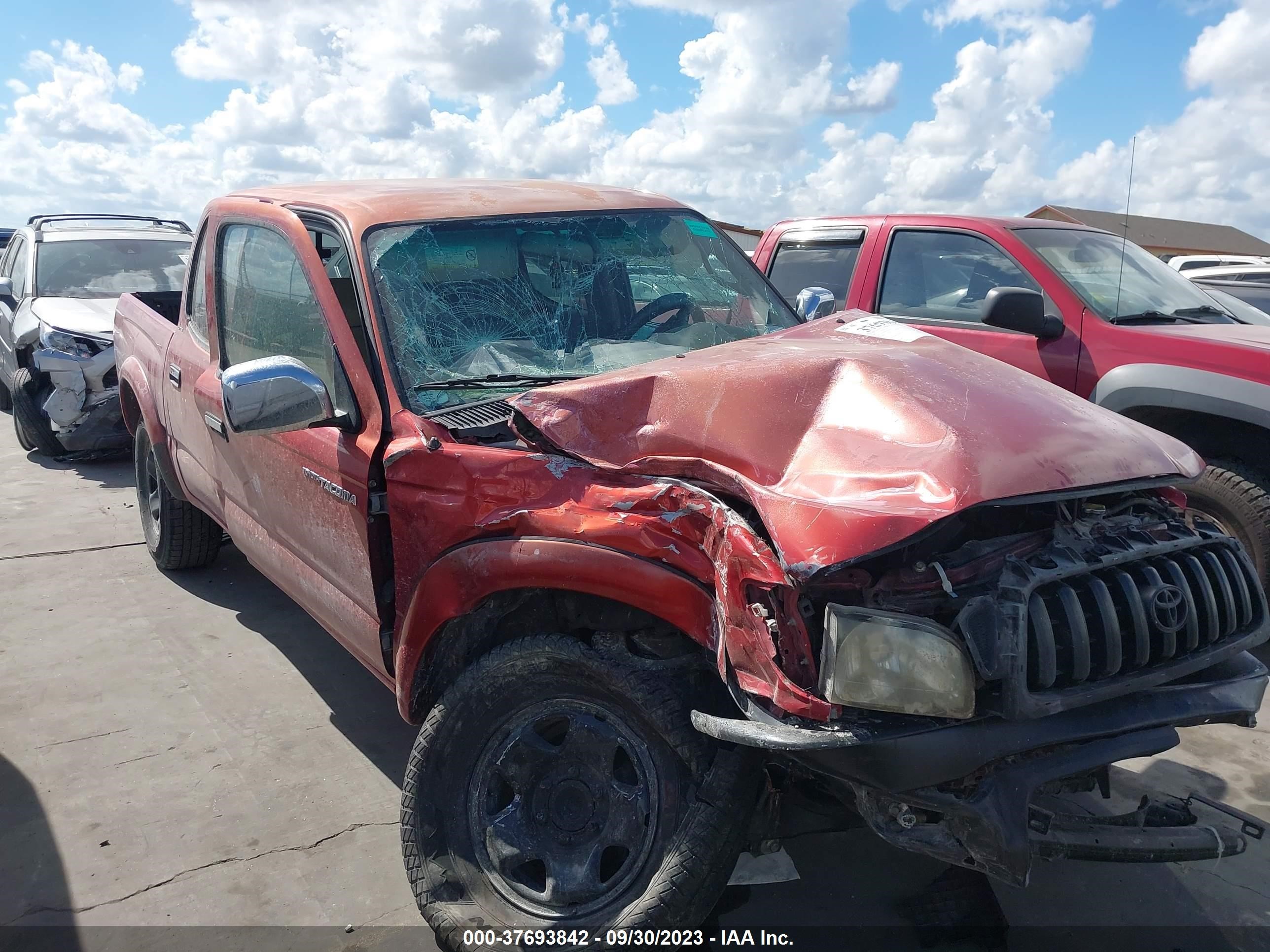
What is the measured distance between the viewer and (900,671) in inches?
75.2

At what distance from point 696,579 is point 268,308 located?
7.43ft

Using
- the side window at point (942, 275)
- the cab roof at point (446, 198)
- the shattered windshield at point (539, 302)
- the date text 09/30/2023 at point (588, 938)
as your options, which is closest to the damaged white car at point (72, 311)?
the cab roof at point (446, 198)

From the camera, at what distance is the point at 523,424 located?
8.14ft

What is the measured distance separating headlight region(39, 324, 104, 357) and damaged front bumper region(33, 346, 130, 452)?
4 centimetres

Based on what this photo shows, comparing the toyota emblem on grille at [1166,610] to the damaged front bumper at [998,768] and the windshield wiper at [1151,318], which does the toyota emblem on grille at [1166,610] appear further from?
the windshield wiper at [1151,318]

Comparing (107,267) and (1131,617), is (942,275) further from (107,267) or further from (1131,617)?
(107,267)

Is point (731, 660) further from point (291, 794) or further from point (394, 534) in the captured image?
point (291, 794)

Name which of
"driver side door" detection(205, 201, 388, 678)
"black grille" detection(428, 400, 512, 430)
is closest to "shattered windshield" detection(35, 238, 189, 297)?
"driver side door" detection(205, 201, 388, 678)

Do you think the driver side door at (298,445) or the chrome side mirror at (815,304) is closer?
the driver side door at (298,445)

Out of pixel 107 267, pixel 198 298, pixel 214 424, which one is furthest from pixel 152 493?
pixel 107 267

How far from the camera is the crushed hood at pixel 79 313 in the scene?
786 centimetres

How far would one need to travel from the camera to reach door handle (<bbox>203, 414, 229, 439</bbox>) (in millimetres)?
3842

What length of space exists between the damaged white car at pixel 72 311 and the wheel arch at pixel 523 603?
19.9 ft

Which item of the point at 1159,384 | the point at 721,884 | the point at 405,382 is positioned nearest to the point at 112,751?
the point at 405,382
